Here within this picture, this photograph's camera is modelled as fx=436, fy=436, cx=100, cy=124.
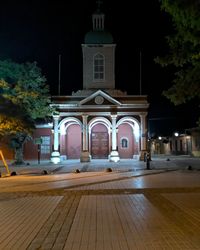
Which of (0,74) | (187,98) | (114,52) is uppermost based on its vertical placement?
(114,52)

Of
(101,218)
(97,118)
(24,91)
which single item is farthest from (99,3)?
(101,218)

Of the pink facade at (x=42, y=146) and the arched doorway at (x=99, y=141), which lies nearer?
the arched doorway at (x=99, y=141)

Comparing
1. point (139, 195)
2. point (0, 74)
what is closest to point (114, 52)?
point (0, 74)

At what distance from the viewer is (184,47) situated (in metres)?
10.8

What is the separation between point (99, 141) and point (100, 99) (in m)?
5.08

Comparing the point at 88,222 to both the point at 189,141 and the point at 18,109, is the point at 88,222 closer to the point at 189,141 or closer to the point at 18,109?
the point at 18,109

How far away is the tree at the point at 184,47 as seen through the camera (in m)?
7.86

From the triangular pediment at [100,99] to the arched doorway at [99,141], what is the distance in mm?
3801

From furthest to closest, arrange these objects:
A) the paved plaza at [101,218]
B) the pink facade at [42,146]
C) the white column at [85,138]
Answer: the pink facade at [42,146] → the white column at [85,138] → the paved plaza at [101,218]

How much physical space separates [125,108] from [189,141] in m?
20.3

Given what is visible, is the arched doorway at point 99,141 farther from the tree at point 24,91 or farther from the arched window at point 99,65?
the tree at point 24,91

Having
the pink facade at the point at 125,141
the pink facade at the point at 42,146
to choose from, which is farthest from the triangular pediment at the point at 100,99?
the pink facade at the point at 42,146

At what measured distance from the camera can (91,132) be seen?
44.6 meters

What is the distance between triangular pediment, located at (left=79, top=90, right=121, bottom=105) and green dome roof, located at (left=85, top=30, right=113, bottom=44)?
624 cm
